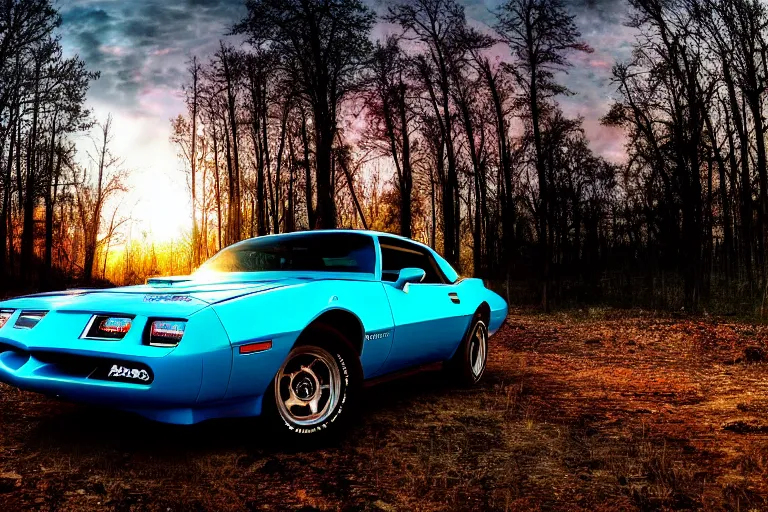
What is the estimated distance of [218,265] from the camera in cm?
489

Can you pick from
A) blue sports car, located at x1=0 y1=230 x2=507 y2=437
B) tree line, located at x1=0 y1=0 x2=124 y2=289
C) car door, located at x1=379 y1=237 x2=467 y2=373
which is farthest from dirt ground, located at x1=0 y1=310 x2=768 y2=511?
tree line, located at x1=0 y1=0 x2=124 y2=289

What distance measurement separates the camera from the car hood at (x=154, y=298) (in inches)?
119

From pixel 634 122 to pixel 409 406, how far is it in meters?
19.1

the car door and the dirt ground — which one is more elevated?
the car door

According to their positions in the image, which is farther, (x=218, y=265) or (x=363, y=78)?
(x=363, y=78)

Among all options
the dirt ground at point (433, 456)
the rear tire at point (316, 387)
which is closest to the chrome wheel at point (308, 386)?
the rear tire at point (316, 387)

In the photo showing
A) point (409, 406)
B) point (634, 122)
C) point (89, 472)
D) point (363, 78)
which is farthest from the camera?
point (634, 122)

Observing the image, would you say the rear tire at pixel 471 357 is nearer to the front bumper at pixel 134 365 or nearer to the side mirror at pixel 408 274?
the side mirror at pixel 408 274

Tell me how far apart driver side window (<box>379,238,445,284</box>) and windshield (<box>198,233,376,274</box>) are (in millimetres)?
245

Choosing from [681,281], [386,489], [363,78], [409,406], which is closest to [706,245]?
[681,281]

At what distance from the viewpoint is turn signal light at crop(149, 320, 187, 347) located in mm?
2901

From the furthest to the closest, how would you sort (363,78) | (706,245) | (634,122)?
(706,245) < (634,122) < (363,78)

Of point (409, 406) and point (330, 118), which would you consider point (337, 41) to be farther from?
point (409, 406)

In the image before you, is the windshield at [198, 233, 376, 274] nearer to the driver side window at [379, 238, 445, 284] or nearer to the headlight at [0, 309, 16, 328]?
the driver side window at [379, 238, 445, 284]
